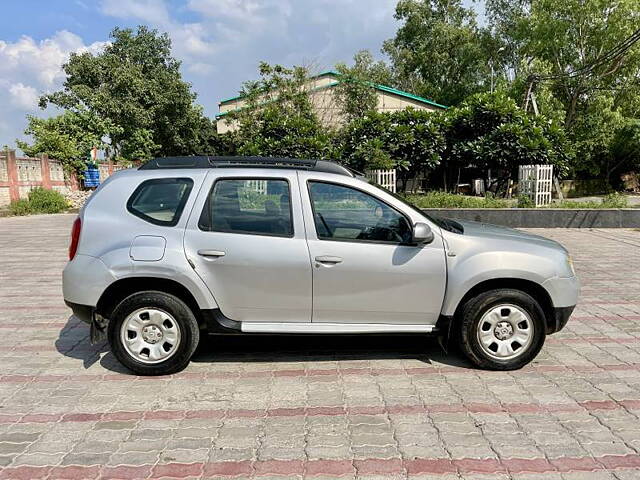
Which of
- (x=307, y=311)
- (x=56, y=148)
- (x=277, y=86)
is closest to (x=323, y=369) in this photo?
(x=307, y=311)

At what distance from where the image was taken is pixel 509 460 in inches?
117

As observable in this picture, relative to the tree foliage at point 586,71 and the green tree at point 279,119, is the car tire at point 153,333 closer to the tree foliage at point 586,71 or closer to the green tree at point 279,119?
the green tree at point 279,119

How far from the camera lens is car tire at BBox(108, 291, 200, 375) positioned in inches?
159

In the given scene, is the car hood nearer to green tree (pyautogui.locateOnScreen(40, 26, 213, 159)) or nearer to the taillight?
the taillight

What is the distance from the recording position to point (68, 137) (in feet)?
84.3

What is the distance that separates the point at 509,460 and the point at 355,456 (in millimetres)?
924

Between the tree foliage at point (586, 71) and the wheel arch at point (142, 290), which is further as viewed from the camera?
the tree foliage at point (586, 71)

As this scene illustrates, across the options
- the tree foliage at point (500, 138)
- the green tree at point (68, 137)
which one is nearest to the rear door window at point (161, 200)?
the tree foliage at point (500, 138)

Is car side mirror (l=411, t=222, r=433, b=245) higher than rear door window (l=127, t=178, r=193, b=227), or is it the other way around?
rear door window (l=127, t=178, r=193, b=227)

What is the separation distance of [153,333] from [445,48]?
132 feet

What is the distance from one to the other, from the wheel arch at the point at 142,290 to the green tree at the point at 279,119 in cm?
1342

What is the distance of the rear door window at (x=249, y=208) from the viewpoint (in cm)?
408

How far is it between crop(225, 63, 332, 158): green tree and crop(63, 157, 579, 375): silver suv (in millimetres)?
13186

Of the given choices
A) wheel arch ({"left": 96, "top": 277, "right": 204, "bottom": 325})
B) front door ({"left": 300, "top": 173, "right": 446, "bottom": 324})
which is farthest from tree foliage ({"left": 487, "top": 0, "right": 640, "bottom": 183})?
wheel arch ({"left": 96, "top": 277, "right": 204, "bottom": 325})
